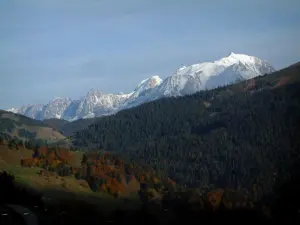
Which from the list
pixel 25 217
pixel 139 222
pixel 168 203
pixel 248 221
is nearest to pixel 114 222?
pixel 139 222

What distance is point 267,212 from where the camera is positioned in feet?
331

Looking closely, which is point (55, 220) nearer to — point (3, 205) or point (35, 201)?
point (3, 205)

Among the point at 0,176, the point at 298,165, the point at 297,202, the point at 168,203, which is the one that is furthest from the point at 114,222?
the point at 168,203

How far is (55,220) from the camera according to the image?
11350cm

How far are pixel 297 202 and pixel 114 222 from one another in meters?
39.1

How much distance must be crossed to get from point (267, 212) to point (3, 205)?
65.9 meters

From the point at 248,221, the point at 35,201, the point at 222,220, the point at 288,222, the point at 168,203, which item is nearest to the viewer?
the point at 288,222

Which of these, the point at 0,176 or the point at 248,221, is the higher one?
the point at 0,176

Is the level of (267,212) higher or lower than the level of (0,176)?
lower

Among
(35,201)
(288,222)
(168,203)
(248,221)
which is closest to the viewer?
(288,222)

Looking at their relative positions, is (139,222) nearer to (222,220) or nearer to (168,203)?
(222,220)

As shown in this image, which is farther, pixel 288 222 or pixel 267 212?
pixel 267 212

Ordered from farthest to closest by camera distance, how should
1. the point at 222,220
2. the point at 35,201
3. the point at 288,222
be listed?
1. the point at 35,201
2. the point at 222,220
3. the point at 288,222

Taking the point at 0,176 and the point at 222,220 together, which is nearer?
the point at 222,220
